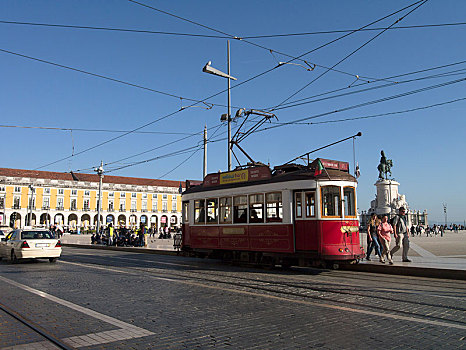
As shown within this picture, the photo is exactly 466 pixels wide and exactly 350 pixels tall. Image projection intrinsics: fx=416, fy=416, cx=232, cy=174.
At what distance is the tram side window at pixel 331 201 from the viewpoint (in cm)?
1244

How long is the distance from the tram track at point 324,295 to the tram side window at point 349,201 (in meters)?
3.42

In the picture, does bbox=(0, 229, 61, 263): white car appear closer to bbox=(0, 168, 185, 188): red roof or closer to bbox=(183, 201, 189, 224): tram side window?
bbox=(183, 201, 189, 224): tram side window

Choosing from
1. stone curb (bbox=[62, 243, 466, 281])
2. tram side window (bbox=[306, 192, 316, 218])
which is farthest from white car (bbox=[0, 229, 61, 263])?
stone curb (bbox=[62, 243, 466, 281])

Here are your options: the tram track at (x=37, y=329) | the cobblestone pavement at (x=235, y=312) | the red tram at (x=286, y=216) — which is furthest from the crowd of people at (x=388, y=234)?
the tram track at (x=37, y=329)

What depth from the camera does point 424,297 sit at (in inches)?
321

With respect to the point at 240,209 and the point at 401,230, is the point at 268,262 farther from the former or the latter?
the point at 401,230

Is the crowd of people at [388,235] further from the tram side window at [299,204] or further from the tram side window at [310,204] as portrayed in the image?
the tram side window at [299,204]

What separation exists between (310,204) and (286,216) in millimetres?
859

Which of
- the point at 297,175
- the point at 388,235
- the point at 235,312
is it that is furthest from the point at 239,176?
the point at 235,312

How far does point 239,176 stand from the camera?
14.9m

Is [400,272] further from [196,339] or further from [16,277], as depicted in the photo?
[16,277]

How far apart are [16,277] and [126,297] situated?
16.4ft

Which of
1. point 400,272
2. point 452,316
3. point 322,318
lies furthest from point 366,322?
point 400,272

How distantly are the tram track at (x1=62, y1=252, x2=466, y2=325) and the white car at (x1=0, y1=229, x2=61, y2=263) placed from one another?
16.7 feet
